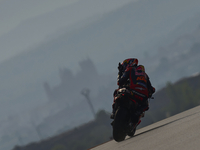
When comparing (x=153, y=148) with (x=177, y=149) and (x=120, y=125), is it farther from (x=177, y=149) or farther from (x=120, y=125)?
(x=120, y=125)

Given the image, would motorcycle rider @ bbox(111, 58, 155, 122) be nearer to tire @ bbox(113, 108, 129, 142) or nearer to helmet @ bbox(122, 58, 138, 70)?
helmet @ bbox(122, 58, 138, 70)

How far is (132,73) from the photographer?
9789mm

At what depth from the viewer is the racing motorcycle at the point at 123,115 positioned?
339 inches

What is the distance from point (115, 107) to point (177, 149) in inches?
174

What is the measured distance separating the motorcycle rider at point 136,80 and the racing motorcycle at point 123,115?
0.98 ft

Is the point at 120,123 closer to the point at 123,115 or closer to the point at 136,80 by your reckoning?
the point at 123,115

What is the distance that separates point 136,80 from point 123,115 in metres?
1.42

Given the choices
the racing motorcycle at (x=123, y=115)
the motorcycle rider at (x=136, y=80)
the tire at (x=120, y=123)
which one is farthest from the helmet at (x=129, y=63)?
the tire at (x=120, y=123)

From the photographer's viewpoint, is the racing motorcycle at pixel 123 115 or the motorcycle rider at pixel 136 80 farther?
the motorcycle rider at pixel 136 80

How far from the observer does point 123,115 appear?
865 cm

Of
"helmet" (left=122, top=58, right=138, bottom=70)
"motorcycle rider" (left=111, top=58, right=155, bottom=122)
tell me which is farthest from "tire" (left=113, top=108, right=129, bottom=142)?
"helmet" (left=122, top=58, right=138, bottom=70)

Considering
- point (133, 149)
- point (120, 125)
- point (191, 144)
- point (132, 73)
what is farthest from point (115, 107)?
point (191, 144)

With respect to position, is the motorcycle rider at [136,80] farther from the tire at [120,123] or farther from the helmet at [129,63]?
the tire at [120,123]

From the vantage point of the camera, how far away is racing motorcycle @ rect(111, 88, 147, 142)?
860 centimetres
